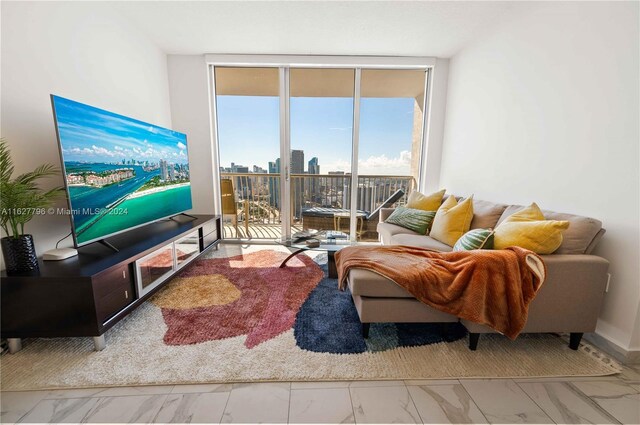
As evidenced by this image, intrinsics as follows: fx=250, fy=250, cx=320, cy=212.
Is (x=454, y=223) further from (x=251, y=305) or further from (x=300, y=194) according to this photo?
(x=300, y=194)

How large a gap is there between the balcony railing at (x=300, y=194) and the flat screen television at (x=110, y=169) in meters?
1.26

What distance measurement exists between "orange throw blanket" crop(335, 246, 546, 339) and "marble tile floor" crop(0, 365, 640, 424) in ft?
1.02

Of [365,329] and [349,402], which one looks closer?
[349,402]

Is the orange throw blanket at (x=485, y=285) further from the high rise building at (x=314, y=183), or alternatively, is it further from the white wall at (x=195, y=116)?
the white wall at (x=195, y=116)

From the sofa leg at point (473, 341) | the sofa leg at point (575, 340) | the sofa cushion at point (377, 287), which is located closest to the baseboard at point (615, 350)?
the sofa leg at point (575, 340)

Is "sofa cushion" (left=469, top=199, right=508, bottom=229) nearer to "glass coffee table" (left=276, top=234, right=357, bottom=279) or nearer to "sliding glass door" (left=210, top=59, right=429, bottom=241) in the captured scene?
"glass coffee table" (left=276, top=234, right=357, bottom=279)

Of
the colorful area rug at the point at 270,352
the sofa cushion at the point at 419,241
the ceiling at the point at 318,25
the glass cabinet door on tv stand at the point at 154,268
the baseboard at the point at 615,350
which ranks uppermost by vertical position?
the ceiling at the point at 318,25

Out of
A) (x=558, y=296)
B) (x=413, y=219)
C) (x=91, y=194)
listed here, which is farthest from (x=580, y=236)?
(x=91, y=194)

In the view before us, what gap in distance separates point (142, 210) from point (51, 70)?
43.4 inches

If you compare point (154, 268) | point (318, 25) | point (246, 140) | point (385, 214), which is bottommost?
point (154, 268)

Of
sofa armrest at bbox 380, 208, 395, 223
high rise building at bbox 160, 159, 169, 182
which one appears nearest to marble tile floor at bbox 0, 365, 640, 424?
→ high rise building at bbox 160, 159, 169, 182

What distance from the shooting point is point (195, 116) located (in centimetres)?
327

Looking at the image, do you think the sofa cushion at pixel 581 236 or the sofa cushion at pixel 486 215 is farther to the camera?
the sofa cushion at pixel 486 215

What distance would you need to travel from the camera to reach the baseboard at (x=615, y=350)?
138cm
